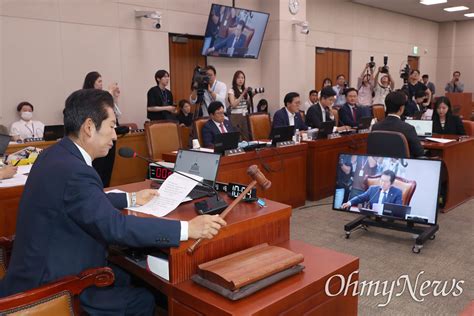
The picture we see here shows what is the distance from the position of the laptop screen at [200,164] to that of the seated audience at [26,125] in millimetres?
3596

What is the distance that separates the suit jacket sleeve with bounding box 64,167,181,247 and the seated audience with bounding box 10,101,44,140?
160 inches

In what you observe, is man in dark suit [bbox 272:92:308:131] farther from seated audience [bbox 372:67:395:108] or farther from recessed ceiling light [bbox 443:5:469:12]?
recessed ceiling light [bbox 443:5:469:12]

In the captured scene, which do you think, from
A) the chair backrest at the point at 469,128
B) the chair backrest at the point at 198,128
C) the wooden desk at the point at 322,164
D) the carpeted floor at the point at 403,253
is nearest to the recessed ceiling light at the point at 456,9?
the chair backrest at the point at 469,128

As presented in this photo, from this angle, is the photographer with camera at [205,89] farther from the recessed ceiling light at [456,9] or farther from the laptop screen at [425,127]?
the recessed ceiling light at [456,9]

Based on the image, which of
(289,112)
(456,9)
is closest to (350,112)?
(289,112)

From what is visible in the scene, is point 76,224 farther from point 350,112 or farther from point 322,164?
point 350,112

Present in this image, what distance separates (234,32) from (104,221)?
20.2ft

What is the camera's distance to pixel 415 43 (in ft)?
41.8

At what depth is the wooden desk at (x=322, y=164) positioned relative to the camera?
4.61 meters

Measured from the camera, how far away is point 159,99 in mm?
5586

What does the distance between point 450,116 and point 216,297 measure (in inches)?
171

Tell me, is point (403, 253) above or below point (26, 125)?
below

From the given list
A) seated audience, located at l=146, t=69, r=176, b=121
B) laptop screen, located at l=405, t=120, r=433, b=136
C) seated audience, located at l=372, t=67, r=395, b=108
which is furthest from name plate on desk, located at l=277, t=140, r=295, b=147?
seated audience, located at l=372, t=67, r=395, b=108

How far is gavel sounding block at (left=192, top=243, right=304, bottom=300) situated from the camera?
1.38 meters
